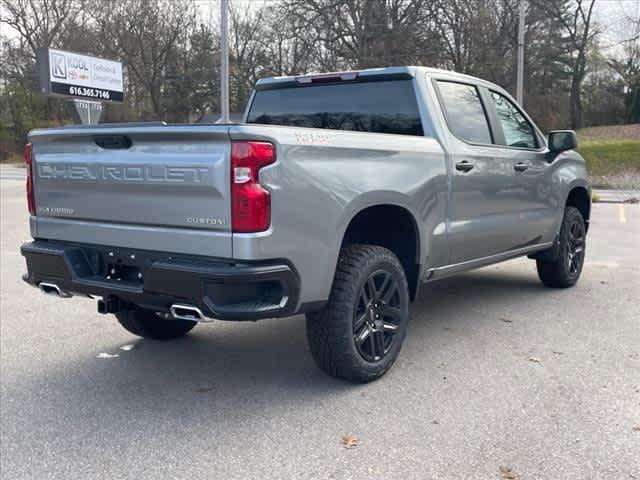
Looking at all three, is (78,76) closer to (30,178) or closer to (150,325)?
(150,325)

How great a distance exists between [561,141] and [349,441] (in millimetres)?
Answer: 3852

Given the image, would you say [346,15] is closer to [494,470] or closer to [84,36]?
[84,36]

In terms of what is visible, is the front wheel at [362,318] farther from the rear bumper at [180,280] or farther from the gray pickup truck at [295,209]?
the rear bumper at [180,280]

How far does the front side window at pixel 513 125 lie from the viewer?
18.9 ft

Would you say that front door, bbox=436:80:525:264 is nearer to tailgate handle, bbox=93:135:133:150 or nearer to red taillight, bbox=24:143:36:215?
tailgate handle, bbox=93:135:133:150

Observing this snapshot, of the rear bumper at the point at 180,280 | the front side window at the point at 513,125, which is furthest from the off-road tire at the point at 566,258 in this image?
the rear bumper at the point at 180,280

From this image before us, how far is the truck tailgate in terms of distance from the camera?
3355 millimetres

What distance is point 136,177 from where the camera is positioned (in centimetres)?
364

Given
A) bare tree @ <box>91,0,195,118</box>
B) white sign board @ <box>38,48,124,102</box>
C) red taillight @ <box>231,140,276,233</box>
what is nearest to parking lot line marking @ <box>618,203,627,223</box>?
red taillight @ <box>231,140,276,233</box>

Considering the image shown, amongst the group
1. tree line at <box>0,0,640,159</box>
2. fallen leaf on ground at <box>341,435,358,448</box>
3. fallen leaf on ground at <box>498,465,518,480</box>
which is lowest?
fallen leaf on ground at <box>341,435,358,448</box>

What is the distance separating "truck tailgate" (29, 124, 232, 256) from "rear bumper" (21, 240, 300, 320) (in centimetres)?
14

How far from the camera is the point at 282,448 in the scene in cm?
338

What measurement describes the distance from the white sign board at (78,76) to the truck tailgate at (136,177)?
1204 cm

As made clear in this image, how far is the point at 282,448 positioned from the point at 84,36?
44496 mm
